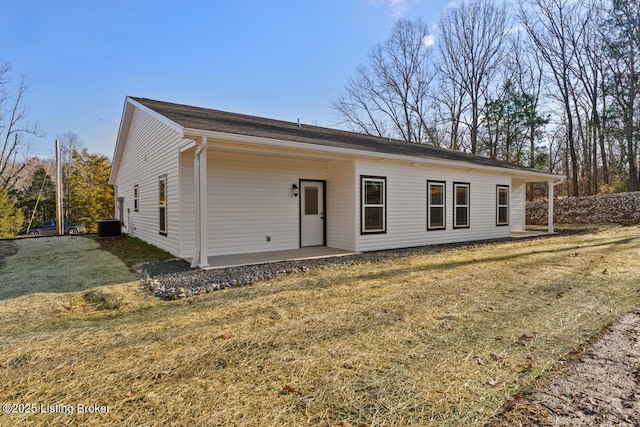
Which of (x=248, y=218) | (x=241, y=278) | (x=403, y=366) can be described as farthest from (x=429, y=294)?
(x=248, y=218)

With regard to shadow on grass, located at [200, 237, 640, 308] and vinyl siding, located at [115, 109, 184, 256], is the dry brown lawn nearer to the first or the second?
shadow on grass, located at [200, 237, 640, 308]

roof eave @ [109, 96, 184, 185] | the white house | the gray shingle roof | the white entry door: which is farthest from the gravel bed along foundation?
roof eave @ [109, 96, 184, 185]

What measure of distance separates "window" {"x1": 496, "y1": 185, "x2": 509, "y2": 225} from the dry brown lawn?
254 inches

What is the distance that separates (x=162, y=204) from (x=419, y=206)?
705 centimetres

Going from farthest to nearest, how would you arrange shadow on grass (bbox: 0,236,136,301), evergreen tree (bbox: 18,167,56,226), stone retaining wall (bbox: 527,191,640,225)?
evergreen tree (bbox: 18,167,56,226) → stone retaining wall (bbox: 527,191,640,225) → shadow on grass (bbox: 0,236,136,301)

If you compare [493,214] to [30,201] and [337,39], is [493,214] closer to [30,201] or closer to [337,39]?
[337,39]

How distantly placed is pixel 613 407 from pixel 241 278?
183 inches

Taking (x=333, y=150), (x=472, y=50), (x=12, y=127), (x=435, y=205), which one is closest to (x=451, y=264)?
(x=435, y=205)

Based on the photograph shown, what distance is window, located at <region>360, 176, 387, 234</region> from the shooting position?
8367 millimetres

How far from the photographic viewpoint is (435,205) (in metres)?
9.94

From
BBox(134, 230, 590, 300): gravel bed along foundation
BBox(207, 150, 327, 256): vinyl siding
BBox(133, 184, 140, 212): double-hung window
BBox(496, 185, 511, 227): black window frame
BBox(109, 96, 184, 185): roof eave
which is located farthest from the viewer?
BBox(496, 185, 511, 227): black window frame

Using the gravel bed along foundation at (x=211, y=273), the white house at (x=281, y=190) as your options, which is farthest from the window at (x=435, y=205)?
the gravel bed along foundation at (x=211, y=273)

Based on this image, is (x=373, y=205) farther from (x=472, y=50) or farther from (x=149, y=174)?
(x=472, y=50)

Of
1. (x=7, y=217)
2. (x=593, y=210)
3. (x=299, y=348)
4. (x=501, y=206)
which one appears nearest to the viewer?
(x=299, y=348)
